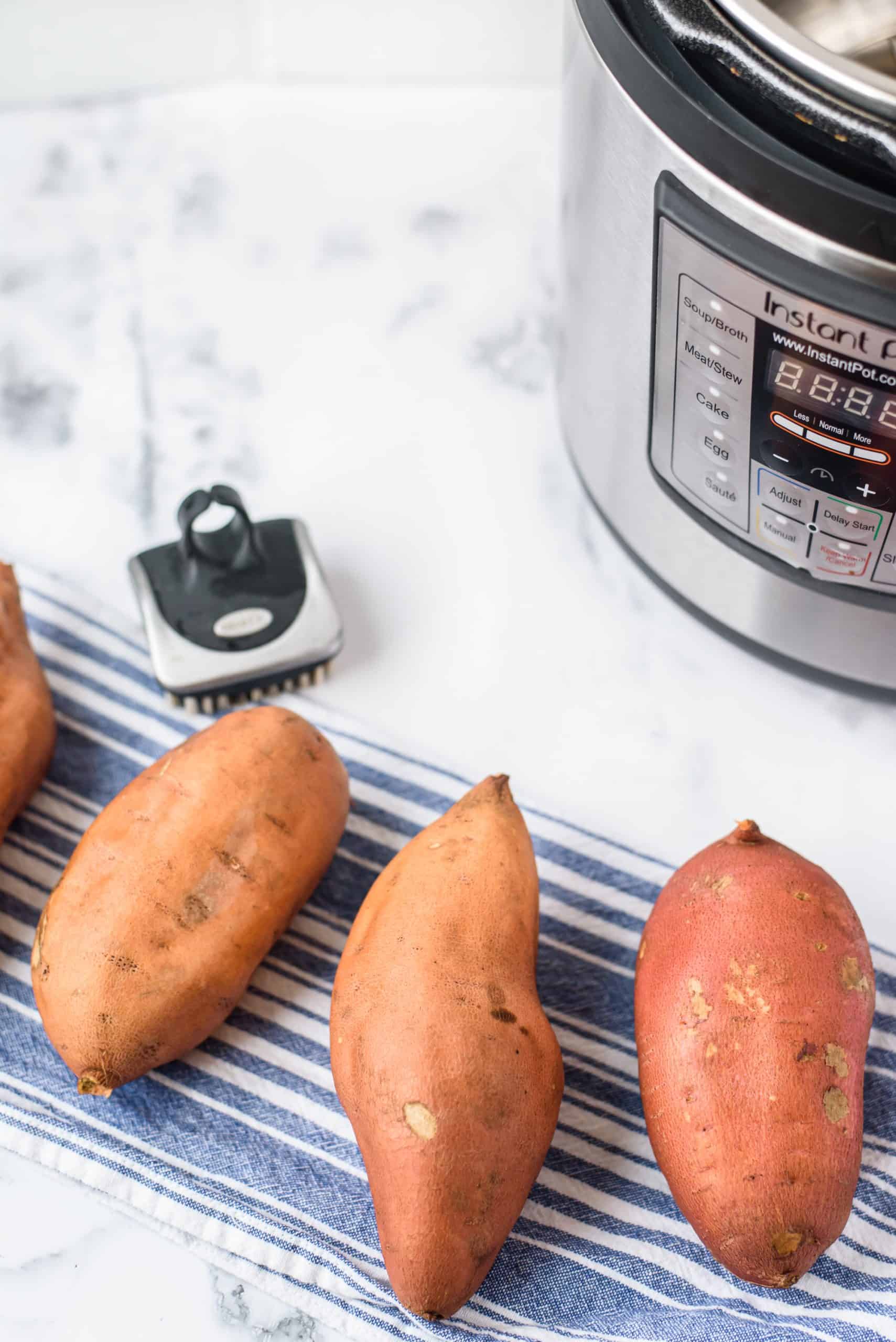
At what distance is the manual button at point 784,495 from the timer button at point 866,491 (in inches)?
0.6

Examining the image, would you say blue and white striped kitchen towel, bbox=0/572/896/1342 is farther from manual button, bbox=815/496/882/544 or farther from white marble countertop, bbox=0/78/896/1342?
manual button, bbox=815/496/882/544

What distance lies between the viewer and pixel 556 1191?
0.53 meters

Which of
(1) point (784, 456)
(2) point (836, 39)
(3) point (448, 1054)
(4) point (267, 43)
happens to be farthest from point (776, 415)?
(4) point (267, 43)

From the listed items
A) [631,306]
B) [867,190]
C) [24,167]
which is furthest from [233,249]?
[867,190]

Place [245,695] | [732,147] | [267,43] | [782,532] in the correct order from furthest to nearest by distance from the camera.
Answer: [267,43] < [245,695] < [782,532] < [732,147]

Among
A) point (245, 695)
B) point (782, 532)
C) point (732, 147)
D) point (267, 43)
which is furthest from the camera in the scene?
point (267, 43)

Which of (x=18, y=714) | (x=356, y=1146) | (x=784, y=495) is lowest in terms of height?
(x=356, y=1146)

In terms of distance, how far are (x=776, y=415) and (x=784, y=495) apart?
41mm

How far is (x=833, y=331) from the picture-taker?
46 cm

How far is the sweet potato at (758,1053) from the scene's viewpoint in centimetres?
45

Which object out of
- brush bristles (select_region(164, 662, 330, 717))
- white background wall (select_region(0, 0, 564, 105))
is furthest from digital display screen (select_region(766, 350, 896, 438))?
white background wall (select_region(0, 0, 564, 105))

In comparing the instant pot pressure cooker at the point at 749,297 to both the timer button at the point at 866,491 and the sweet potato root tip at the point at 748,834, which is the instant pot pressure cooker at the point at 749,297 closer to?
the timer button at the point at 866,491

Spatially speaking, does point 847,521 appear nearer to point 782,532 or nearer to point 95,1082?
point 782,532

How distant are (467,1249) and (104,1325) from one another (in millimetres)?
153
